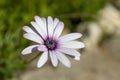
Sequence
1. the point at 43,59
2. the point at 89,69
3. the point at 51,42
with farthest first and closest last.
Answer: the point at 89,69 → the point at 51,42 → the point at 43,59

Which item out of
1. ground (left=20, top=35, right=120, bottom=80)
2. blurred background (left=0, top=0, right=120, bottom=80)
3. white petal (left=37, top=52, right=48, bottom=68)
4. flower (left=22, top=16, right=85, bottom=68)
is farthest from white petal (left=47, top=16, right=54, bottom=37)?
ground (left=20, top=35, right=120, bottom=80)

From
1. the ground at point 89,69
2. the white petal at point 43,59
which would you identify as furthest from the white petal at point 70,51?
the ground at point 89,69

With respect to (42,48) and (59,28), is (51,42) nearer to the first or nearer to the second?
(59,28)

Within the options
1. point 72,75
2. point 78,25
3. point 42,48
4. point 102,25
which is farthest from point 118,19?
point 42,48

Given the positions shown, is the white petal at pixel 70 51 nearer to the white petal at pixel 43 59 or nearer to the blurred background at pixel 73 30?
the white petal at pixel 43 59

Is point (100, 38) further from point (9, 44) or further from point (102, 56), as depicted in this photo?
point (9, 44)

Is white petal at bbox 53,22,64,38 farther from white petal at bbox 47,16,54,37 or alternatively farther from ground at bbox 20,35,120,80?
ground at bbox 20,35,120,80

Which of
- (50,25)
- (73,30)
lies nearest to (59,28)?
(50,25)
